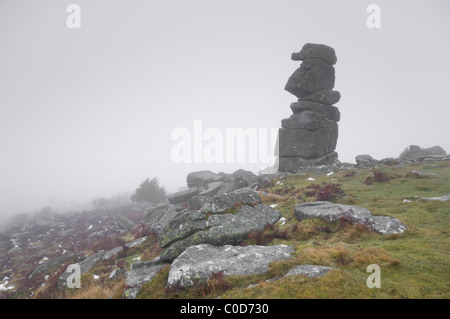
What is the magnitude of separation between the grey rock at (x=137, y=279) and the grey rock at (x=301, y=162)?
1200 inches

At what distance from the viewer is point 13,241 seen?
132 ft

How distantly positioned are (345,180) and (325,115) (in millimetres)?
17725

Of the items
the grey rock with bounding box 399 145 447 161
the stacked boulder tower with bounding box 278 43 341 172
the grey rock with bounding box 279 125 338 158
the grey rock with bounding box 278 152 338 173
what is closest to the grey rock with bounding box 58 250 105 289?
the grey rock with bounding box 278 152 338 173

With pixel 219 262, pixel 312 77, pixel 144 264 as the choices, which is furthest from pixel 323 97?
pixel 144 264

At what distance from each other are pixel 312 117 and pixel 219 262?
33648 millimetres

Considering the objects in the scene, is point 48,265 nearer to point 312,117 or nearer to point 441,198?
point 441,198

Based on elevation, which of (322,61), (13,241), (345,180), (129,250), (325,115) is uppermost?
(322,61)

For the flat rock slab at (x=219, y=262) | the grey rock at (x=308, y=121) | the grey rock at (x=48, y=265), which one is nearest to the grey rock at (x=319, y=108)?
the grey rock at (x=308, y=121)

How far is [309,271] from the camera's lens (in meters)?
6.51

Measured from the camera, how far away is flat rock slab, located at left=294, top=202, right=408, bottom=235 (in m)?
10.4

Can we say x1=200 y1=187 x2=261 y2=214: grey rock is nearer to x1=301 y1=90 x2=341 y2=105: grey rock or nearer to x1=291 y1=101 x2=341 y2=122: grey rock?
x1=291 y1=101 x2=341 y2=122: grey rock

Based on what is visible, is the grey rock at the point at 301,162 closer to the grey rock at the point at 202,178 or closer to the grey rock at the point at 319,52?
the grey rock at the point at 202,178
